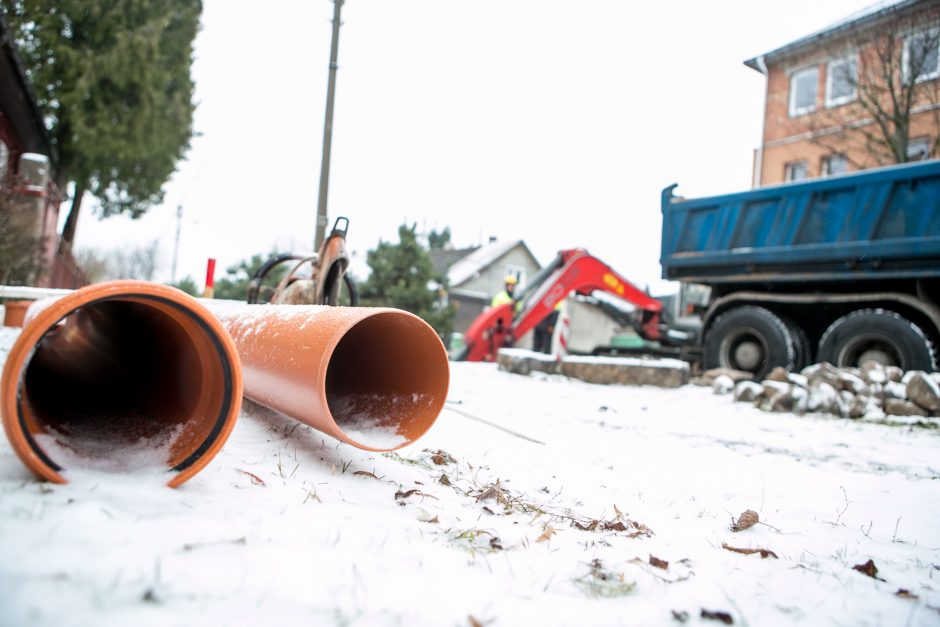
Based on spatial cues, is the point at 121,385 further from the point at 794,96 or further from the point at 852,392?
the point at 794,96

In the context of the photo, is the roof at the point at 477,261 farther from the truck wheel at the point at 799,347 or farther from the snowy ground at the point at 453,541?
the snowy ground at the point at 453,541

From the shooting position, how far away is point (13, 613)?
1.07m

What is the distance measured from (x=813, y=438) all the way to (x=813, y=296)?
3.66 meters

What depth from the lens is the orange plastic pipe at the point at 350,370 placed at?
7.25 ft

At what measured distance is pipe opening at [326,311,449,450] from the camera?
8.12 ft

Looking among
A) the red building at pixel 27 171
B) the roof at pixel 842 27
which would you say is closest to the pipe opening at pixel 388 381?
the red building at pixel 27 171

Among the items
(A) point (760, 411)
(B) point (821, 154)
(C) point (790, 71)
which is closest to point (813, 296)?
(A) point (760, 411)

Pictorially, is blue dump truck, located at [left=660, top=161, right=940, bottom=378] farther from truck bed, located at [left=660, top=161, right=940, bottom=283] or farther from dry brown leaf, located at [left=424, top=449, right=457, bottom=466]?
dry brown leaf, located at [left=424, top=449, right=457, bottom=466]

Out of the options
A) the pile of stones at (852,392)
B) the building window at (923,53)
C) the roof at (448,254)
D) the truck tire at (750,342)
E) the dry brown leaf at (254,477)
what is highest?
the building window at (923,53)

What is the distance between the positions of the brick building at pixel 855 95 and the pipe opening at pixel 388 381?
1253 centimetres

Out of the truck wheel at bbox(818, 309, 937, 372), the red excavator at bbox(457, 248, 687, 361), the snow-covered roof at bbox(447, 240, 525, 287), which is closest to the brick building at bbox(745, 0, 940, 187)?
the red excavator at bbox(457, 248, 687, 361)

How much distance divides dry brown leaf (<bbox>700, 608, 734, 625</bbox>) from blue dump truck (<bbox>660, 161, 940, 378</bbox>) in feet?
21.1

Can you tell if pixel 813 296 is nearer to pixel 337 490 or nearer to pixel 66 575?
pixel 337 490

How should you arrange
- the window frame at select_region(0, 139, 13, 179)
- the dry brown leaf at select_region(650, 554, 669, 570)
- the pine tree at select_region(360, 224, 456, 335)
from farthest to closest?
the pine tree at select_region(360, 224, 456, 335) < the window frame at select_region(0, 139, 13, 179) < the dry brown leaf at select_region(650, 554, 669, 570)
